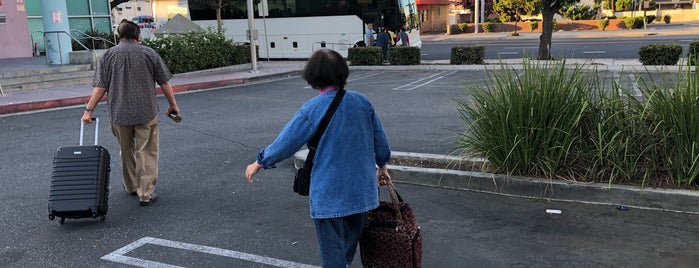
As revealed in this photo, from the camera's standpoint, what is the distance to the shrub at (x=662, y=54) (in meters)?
15.7

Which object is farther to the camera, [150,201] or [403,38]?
[403,38]

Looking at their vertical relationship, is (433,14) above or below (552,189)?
above

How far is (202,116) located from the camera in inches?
431

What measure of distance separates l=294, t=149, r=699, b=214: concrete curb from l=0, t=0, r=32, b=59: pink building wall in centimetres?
2125

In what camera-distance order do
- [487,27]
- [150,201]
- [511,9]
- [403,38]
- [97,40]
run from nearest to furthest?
[150,201]
[403,38]
[97,40]
[511,9]
[487,27]

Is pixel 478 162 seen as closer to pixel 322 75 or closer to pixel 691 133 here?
pixel 691 133

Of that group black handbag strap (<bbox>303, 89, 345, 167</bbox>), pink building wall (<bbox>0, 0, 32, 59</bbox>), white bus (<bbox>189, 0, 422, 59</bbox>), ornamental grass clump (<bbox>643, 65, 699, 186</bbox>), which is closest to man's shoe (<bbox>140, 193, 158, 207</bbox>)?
black handbag strap (<bbox>303, 89, 345, 167</bbox>)

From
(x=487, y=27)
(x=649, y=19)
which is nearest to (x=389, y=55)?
(x=487, y=27)

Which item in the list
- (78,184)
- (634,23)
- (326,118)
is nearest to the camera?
(326,118)

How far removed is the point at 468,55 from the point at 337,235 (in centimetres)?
1640

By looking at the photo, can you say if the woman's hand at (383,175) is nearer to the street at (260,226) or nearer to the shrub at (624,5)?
the street at (260,226)

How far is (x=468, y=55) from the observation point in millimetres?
18703

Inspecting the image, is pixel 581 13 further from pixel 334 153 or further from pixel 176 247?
pixel 334 153

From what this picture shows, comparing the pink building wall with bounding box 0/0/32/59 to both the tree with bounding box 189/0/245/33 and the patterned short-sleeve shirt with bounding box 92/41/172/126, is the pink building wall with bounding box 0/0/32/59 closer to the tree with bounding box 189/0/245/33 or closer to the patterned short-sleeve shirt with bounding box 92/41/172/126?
the tree with bounding box 189/0/245/33
